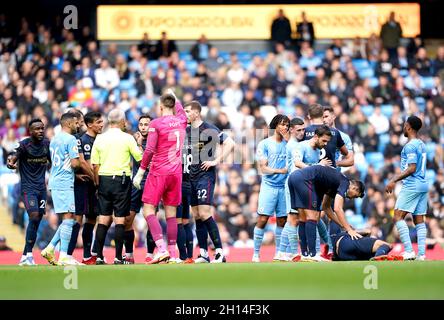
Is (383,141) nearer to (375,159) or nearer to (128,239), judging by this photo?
(375,159)

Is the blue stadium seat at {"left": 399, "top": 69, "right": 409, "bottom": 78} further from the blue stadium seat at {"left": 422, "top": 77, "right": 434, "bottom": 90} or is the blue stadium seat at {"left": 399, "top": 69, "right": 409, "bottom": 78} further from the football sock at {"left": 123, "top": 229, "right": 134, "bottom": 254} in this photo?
the football sock at {"left": 123, "top": 229, "right": 134, "bottom": 254}

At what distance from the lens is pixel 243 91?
79.8ft

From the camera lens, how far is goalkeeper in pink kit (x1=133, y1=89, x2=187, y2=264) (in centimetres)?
1362

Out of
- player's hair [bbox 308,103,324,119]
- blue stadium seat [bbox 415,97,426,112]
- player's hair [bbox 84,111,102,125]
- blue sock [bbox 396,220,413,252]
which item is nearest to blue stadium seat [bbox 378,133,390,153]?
blue stadium seat [bbox 415,97,426,112]

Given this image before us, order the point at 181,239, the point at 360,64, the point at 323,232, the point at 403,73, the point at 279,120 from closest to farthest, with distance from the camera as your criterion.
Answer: the point at 279,120
the point at 181,239
the point at 323,232
the point at 403,73
the point at 360,64

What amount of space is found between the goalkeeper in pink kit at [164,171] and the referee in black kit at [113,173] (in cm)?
27

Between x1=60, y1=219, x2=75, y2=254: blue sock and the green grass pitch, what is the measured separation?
37.5 inches

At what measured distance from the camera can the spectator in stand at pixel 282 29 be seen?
25.5 metres

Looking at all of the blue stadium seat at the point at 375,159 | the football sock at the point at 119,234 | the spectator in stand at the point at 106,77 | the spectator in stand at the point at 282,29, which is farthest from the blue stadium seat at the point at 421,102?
the football sock at the point at 119,234

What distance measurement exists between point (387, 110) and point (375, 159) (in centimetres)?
164

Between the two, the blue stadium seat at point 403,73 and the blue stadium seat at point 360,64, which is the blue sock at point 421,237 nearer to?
the blue stadium seat at point 403,73

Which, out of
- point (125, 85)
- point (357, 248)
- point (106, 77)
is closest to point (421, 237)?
point (357, 248)
